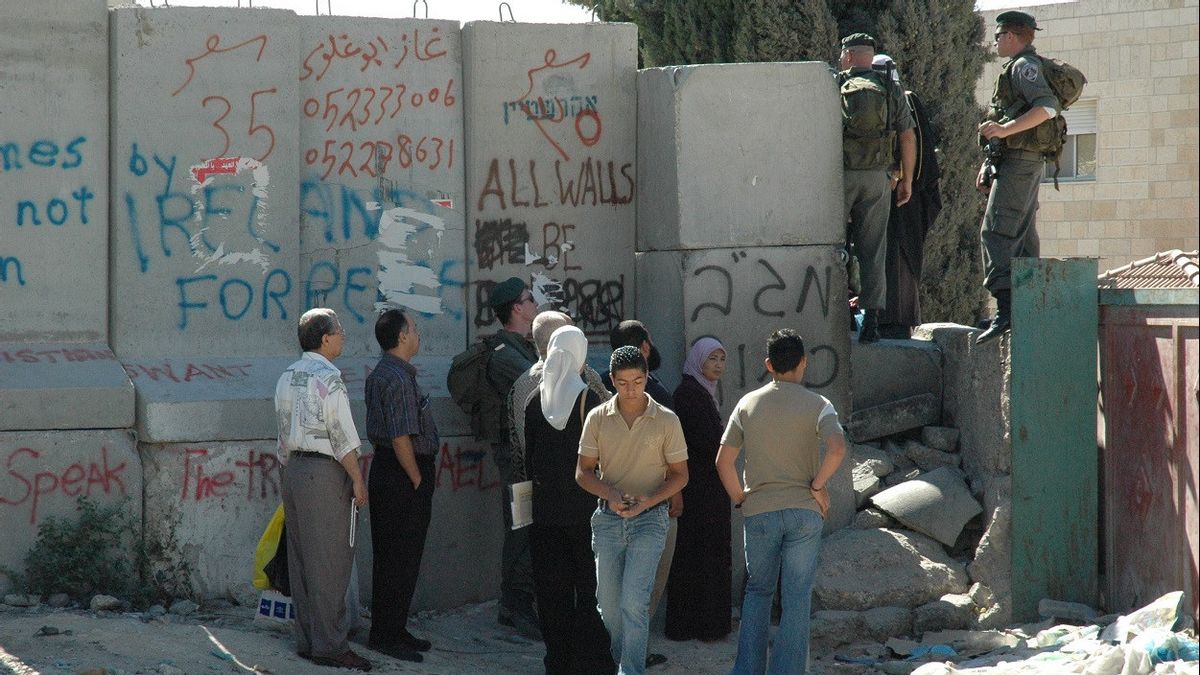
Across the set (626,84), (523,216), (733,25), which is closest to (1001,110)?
(626,84)

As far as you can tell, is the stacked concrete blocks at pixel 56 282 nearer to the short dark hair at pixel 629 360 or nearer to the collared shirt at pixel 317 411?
the collared shirt at pixel 317 411

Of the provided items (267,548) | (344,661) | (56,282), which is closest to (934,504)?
(344,661)

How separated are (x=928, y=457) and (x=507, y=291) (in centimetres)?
261

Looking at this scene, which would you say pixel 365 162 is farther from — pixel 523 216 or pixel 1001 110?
pixel 1001 110

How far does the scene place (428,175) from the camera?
7.79 m

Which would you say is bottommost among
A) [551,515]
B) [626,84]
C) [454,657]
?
[454,657]

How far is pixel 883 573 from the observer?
735 centimetres

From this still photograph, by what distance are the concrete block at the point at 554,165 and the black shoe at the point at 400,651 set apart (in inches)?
77.8

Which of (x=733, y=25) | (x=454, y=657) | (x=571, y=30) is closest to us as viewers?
(x=454, y=657)

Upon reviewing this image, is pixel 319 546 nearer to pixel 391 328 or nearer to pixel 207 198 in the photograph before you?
pixel 391 328

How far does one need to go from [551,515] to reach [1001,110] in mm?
3330

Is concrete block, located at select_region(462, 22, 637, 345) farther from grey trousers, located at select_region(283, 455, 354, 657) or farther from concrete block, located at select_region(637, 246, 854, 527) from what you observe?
grey trousers, located at select_region(283, 455, 354, 657)

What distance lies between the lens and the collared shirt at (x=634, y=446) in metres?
5.82

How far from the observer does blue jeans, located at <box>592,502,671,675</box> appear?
5.84m
